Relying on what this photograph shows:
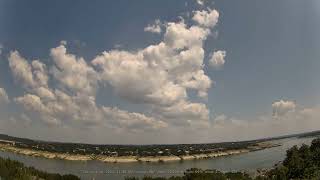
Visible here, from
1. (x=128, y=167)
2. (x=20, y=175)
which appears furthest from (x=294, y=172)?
(x=128, y=167)

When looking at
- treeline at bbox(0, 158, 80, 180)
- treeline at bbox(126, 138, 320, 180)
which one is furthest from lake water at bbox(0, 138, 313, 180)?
treeline at bbox(126, 138, 320, 180)

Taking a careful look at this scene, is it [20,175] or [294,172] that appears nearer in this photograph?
[20,175]

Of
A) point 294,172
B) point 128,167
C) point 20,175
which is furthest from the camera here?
point 128,167

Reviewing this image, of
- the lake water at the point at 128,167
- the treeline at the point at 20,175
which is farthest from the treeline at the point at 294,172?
the lake water at the point at 128,167

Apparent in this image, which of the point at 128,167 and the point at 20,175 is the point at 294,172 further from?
the point at 128,167

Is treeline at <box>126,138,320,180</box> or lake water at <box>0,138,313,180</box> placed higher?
treeline at <box>126,138,320,180</box>

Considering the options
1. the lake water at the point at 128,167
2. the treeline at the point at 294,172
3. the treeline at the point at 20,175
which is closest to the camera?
the treeline at the point at 20,175

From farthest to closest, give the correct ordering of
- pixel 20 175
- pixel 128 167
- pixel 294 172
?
pixel 128 167 → pixel 294 172 → pixel 20 175

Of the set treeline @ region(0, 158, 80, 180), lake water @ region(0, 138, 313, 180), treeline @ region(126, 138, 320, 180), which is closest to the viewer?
treeline @ region(0, 158, 80, 180)

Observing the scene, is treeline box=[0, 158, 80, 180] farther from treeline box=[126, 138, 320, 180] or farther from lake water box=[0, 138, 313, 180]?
treeline box=[126, 138, 320, 180]

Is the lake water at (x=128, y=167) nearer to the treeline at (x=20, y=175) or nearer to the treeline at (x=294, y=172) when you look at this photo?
the treeline at (x=20, y=175)

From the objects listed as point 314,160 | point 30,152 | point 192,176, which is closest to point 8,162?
point 192,176
